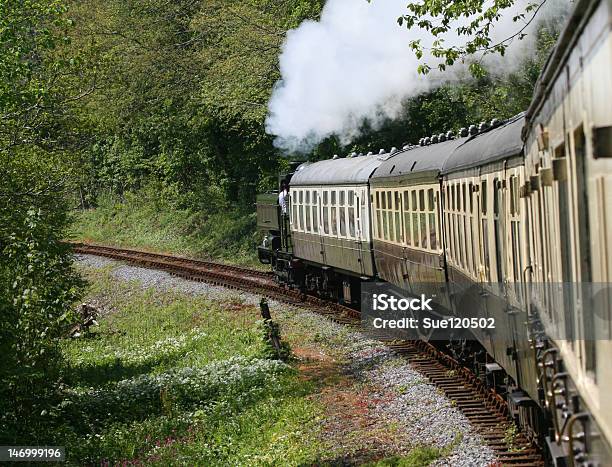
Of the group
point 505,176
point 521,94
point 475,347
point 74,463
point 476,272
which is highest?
point 521,94

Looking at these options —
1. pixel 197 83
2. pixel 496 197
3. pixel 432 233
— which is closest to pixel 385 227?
pixel 432 233

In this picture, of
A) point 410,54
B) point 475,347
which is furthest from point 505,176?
point 410,54

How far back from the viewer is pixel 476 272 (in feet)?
34.7

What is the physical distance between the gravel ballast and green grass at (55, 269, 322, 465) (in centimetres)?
74

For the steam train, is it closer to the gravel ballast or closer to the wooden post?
the gravel ballast

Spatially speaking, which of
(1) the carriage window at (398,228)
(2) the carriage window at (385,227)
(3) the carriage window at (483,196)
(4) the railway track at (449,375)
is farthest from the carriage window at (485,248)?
(2) the carriage window at (385,227)

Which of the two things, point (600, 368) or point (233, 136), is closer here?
point (600, 368)

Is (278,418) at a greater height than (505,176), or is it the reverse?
(505,176)

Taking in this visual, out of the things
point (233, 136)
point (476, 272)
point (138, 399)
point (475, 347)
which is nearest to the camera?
point (476, 272)

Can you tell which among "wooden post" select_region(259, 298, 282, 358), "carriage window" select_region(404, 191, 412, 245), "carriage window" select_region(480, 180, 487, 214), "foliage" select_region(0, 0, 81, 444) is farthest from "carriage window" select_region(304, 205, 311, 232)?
"carriage window" select_region(480, 180, 487, 214)

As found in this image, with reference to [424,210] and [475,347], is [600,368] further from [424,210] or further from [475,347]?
[424,210]

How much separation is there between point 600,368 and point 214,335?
659 inches

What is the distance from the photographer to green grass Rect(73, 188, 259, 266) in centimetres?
3719

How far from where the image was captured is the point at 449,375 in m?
13.4
